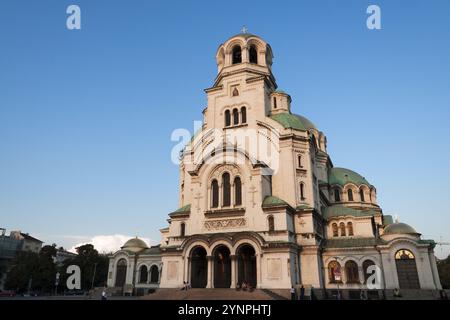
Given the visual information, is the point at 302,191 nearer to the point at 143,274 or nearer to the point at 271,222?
the point at 271,222

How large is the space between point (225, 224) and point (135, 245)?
16.2 meters

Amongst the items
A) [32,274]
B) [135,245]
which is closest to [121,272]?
[135,245]

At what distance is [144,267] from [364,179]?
31173 millimetres

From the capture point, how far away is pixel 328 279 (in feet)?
103

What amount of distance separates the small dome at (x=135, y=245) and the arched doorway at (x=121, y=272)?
1.93m

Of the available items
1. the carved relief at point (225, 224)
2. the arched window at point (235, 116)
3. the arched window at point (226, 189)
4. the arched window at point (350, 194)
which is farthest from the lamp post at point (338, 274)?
the arched window at point (235, 116)

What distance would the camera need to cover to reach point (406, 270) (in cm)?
2984

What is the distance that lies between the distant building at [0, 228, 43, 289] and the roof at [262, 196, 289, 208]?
5673 cm

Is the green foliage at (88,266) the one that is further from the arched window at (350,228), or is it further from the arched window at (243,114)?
the arched window at (350,228)

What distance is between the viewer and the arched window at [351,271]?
30.9 m

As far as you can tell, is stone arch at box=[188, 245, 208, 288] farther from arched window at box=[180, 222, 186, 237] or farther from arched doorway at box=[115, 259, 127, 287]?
arched doorway at box=[115, 259, 127, 287]

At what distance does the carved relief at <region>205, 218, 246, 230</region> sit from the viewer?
31156mm

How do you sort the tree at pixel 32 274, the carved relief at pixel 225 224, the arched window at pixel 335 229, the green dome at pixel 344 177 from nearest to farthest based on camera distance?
the carved relief at pixel 225 224 → the arched window at pixel 335 229 → the green dome at pixel 344 177 → the tree at pixel 32 274
